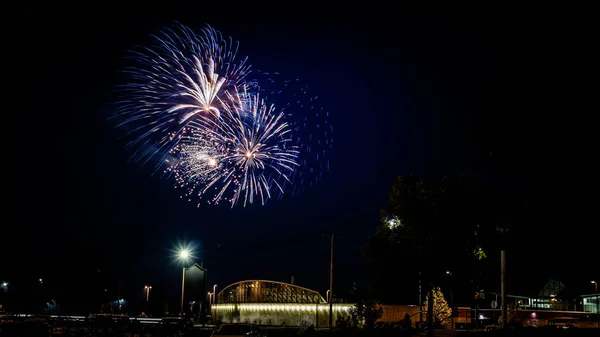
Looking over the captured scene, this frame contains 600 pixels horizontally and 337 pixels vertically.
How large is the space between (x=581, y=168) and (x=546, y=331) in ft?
16.4

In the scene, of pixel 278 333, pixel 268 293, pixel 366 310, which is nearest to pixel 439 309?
pixel 366 310

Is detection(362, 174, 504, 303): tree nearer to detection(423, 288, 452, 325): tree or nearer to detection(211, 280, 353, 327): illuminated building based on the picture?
detection(423, 288, 452, 325): tree

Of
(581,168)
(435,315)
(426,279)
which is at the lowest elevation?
(435,315)

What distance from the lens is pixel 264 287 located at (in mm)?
88625

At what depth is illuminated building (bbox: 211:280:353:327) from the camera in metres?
74.4

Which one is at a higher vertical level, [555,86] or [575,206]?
[555,86]

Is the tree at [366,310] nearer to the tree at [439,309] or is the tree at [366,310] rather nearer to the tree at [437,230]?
the tree at [439,309]

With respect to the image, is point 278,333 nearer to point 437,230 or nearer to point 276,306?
point 437,230

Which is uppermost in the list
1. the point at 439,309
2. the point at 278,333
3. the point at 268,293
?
the point at 439,309

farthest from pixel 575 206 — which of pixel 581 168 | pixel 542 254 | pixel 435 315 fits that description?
pixel 435 315

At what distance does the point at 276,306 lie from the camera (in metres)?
82.5

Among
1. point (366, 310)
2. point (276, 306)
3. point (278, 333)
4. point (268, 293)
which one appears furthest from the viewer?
point (268, 293)

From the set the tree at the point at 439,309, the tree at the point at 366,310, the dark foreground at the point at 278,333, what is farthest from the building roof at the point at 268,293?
the dark foreground at the point at 278,333

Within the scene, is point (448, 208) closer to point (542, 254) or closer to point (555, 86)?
point (542, 254)
